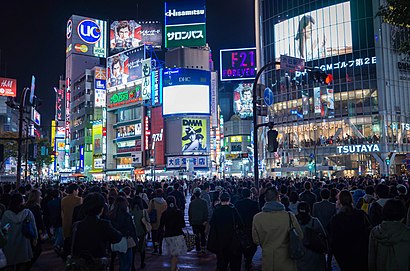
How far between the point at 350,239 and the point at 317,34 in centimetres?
5737

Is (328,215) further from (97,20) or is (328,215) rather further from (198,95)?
(97,20)

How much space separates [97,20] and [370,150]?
8866cm

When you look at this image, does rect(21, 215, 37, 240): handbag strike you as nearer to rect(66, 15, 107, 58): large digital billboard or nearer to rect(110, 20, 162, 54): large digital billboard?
rect(110, 20, 162, 54): large digital billboard

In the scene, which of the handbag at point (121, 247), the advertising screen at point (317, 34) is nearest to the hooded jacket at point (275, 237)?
the handbag at point (121, 247)

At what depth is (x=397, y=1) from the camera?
1377 cm

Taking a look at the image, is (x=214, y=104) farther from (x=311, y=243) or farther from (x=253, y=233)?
(x=253, y=233)

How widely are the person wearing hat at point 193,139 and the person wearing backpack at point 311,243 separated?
193 ft

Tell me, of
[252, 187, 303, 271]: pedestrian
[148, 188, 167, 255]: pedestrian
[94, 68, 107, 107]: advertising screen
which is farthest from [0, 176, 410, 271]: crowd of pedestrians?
[94, 68, 107, 107]: advertising screen

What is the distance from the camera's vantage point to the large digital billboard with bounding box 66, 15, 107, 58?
368ft

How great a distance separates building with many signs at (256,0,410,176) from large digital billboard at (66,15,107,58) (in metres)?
67.9

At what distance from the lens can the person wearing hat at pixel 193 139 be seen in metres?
65.2

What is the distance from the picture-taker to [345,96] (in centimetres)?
5631

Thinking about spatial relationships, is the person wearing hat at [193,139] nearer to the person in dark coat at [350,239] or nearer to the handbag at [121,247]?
the handbag at [121,247]

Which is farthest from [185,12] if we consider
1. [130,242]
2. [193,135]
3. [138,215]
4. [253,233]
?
[253,233]
